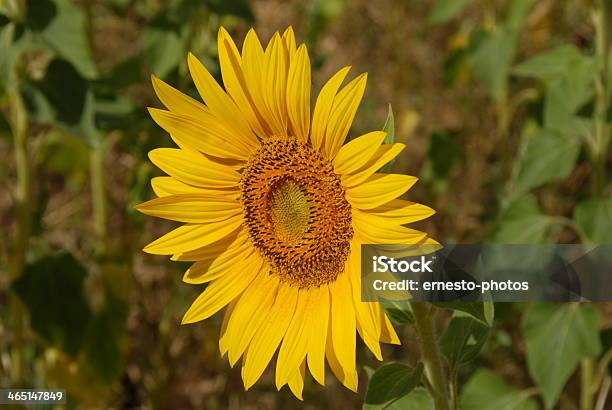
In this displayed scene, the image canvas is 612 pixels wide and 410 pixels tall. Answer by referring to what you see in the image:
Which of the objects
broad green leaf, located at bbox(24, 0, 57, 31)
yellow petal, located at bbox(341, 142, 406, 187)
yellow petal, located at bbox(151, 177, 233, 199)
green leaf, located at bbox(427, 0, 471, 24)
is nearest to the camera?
yellow petal, located at bbox(341, 142, 406, 187)

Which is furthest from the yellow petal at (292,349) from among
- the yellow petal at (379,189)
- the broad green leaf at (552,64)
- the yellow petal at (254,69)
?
→ the broad green leaf at (552,64)

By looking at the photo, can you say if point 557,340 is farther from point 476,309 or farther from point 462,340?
point 476,309

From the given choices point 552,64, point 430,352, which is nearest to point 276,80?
point 430,352

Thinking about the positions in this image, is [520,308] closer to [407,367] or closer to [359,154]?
[407,367]

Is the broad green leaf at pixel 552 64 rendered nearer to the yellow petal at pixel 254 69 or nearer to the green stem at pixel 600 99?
the green stem at pixel 600 99

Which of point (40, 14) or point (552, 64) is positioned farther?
point (552, 64)

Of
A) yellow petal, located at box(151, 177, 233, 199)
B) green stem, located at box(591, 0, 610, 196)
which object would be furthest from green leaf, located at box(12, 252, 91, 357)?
green stem, located at box(591, 0, 610, 196)

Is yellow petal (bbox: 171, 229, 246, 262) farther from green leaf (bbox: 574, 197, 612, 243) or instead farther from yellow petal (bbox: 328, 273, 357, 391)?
green leaf (bbox: 574, 197, 612, 243)
